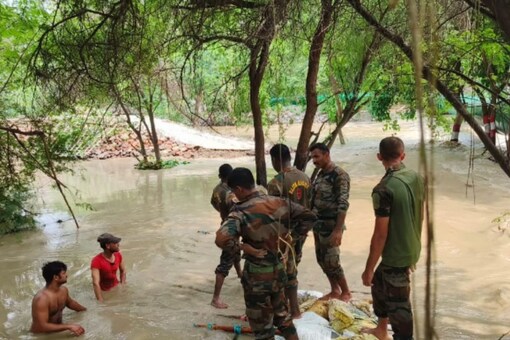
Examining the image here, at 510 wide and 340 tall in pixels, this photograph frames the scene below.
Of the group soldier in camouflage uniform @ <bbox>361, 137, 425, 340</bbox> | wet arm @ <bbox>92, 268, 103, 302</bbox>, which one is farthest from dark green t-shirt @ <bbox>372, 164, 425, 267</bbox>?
wet arm @ <bbox>92, 268, 103, 302</bbox>

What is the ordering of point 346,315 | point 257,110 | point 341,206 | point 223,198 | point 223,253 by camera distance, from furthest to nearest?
1. point 257,110
2. point 223,198
3. point 223,253
4. point 341,206
5. point 346,315

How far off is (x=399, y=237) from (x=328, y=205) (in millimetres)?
1170

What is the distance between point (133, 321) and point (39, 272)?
10.1 feet

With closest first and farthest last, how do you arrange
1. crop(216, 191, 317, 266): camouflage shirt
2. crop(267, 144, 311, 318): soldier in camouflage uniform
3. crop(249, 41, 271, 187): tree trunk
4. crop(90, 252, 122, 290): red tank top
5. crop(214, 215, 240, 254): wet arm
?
crop(214, 215, 240, 254): wet arm
crop(216, 191, 317, 266): camouflage shirt
crop(267, 144, 311, 318): soldier in camouflage uniform
crop(90, 252, 122, 290): red tank top
crop(249, 41, 271, 187): tree trunk

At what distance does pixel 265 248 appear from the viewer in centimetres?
343

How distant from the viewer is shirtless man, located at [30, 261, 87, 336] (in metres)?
4.48

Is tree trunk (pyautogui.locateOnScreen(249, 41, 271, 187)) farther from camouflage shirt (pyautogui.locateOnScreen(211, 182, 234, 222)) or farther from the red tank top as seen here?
the red tank top

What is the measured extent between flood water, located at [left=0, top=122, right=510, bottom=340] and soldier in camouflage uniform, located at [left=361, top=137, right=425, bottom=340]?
614mm

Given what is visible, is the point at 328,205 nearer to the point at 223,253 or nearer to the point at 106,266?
the point at 223,253

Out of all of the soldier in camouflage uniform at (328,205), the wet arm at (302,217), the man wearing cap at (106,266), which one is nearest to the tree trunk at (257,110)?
the soldier in camouflage uniform at (328,205)

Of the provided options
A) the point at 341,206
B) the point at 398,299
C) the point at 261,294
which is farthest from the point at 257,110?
the point at 398,299

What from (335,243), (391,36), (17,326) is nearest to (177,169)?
(17,326)

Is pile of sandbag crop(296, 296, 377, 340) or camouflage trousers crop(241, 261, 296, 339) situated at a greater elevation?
camouflage trousers crop(241, 261, 296, 339)

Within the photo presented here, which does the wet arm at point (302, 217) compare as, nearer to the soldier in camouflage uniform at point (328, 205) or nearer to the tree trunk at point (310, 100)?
the soldier in camouflage uniform at point (328, 205)
